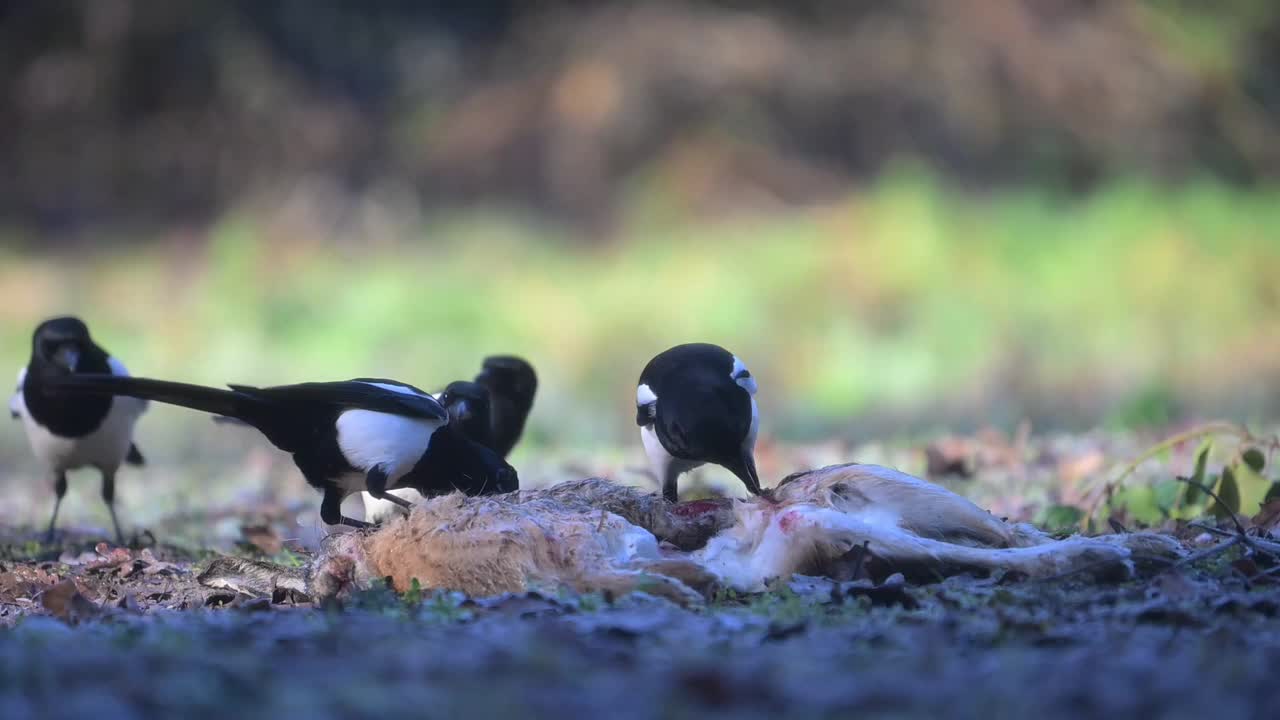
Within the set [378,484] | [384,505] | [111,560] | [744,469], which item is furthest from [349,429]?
[744,469]

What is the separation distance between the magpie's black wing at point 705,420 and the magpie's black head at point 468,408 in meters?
0.77

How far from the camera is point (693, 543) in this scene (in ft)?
13.6

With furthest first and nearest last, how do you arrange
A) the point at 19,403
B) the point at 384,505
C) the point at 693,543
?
the point at 19,403 < the point at 384,505 < the point at 693,543

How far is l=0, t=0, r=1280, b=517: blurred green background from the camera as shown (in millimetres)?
13211

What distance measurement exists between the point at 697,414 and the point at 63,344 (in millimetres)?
3022

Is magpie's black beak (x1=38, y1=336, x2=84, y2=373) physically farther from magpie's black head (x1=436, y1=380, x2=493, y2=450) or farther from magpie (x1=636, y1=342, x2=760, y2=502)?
magpie (x1=636, y1=342, x2=760, y2=502)

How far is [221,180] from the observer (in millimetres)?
19094

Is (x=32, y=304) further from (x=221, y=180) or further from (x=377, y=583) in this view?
(x=377, y=583)

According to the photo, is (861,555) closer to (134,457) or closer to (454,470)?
(454,470)

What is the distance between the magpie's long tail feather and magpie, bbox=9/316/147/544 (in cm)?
201

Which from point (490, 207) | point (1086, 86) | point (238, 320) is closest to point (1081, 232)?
point (1086, 86)

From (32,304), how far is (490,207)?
17.9 feet

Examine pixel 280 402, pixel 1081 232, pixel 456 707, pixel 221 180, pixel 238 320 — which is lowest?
pixel 456 707

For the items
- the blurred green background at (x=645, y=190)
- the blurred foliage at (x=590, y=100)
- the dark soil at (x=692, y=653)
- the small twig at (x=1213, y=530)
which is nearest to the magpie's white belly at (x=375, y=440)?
the dark soil at (x=692, y=653)
